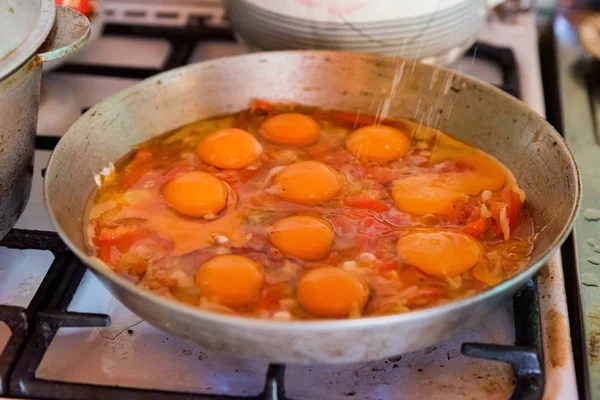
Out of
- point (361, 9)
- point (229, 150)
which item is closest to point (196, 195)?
point (229, 150)

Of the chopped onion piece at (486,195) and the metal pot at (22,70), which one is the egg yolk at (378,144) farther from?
the metal pot at (22,70)

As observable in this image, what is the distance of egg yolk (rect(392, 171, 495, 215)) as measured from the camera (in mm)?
1157

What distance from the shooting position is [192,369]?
96 cm

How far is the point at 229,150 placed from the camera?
4.15 feet

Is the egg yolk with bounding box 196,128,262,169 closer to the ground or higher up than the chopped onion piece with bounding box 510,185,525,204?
closer to the ground

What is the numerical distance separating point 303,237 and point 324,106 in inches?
17.2

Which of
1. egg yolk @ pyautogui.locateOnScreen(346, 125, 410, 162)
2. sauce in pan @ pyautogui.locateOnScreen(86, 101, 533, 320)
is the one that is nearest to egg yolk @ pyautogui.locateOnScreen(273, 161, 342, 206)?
sauce in pan @ pyautogui.locateOnScreen(86, 101, 533, 320)

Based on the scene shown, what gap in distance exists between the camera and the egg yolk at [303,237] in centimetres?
106

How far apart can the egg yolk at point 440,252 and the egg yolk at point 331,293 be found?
107 millimetres

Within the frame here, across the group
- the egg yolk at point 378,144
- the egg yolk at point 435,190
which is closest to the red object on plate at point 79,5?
the egg yolk at point 378,144

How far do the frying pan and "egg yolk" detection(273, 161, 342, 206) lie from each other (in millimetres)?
252

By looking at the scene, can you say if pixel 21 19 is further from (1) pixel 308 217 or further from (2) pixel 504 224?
(2) pixel 504 224

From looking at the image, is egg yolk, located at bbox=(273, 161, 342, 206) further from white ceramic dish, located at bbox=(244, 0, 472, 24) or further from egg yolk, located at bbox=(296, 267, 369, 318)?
white ceramic dish, located at bbox=(244, 0, 472, 24)

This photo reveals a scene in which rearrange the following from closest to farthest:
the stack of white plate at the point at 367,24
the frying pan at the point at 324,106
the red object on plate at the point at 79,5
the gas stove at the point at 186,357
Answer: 1. the frying pan at the point at 324,106
2. the gas stove at the point at 186,357
3. the stack of white plate at the point at 367,24
4. the red object on plate at the point at 79,5
